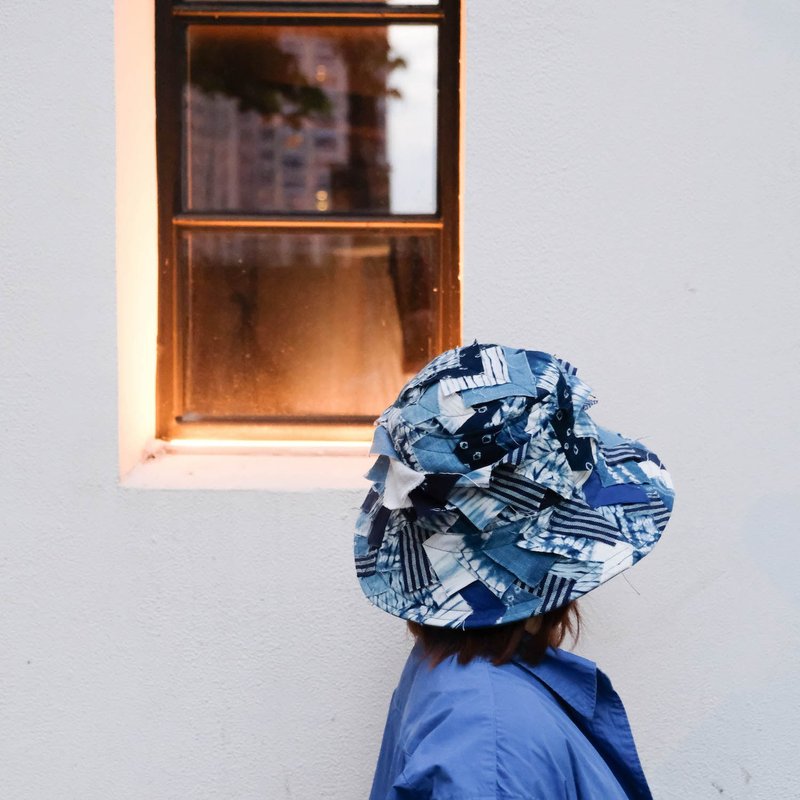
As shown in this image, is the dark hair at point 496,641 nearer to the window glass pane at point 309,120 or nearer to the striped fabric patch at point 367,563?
the striped fabric patch at point 367,563

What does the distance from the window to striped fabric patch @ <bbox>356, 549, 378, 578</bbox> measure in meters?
0.79

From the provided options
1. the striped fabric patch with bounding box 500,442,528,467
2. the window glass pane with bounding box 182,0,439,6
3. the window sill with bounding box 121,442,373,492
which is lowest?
the window sill with bounding box 121,442,373,492

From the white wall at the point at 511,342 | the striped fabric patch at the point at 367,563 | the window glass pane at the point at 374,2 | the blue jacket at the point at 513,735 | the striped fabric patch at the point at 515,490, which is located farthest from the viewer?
the window glass pane at the point at 374,2

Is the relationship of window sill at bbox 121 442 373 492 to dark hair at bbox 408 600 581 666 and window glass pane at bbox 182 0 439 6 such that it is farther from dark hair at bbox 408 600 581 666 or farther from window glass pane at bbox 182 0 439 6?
window glass pane at bbox 182 0 439 6

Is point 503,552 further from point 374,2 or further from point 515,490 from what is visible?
point 374,2

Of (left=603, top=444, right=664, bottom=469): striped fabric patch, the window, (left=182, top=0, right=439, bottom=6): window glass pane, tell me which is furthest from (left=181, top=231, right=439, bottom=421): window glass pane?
(left=603, top=444, right=664, bottom=469): striped fabric patch

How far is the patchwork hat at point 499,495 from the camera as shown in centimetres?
112

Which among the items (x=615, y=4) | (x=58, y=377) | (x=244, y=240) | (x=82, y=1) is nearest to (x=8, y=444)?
(x=58, y=377)

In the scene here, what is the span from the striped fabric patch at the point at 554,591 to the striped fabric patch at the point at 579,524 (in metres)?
0.06

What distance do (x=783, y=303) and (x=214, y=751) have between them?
1.49 metres

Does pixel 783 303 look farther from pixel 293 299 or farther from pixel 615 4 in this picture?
pixel 293 299

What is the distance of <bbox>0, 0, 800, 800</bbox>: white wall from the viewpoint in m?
1.79

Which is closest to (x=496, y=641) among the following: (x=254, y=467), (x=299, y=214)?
(x=254, y=467)

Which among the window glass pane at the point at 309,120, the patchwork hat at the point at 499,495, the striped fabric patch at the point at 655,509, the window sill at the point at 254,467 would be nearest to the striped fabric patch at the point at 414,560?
the patchwork hat at the point at 499,495
